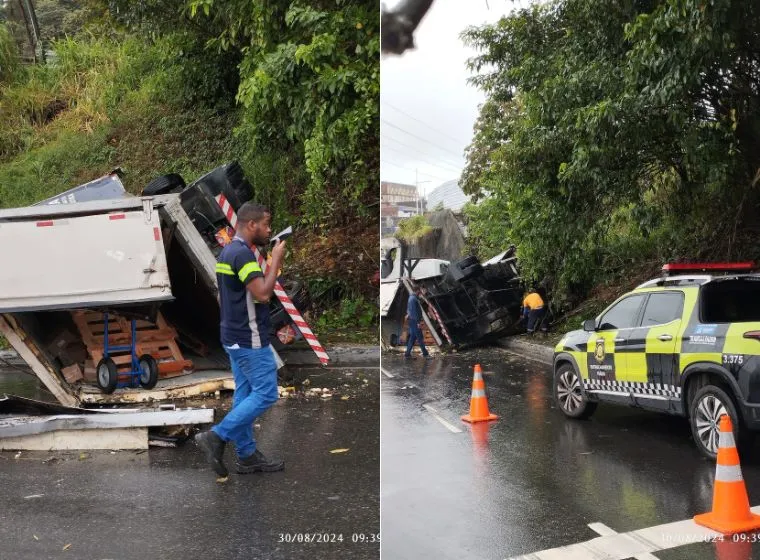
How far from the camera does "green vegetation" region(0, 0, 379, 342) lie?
458 inches

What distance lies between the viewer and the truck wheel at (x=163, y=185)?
896 cm

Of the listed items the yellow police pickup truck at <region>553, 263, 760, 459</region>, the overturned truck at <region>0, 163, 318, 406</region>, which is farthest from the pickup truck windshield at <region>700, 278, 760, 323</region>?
the overturned truck at <region>0, 163, 318, 406</region>

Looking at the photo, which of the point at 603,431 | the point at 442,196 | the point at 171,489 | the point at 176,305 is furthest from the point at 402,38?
the point at 176,305

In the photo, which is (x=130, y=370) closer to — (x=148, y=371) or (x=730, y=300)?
(x=148, y=371)

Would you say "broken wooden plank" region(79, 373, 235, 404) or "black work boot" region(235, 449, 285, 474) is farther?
"broken wooden plank" region(79, 373, 235, 404)

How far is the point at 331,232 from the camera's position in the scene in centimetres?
1362

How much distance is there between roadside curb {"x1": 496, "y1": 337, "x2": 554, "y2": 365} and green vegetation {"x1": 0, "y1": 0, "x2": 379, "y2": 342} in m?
2.44

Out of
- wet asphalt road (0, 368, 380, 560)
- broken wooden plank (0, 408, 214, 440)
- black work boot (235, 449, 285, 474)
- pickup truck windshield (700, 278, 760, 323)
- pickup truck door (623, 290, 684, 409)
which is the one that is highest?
pickup truck windshield (700, 278, 760, 323)

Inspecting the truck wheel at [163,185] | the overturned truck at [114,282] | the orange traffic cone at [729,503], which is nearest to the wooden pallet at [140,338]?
the overturned truck at [114,282]

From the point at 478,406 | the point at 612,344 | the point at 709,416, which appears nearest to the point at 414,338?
the point at 478,406

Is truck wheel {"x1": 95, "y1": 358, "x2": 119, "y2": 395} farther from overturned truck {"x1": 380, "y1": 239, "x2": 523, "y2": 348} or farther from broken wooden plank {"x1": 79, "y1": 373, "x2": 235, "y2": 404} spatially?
overturned truck {"x1": 380, "y1": 239, "x2": 523, "y2": 348}

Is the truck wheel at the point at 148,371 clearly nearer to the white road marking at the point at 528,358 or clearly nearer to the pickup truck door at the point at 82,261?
the pickup truck door at the point at 82,261

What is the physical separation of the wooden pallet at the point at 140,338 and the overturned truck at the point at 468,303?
15.1 feet

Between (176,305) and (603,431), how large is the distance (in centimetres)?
589
